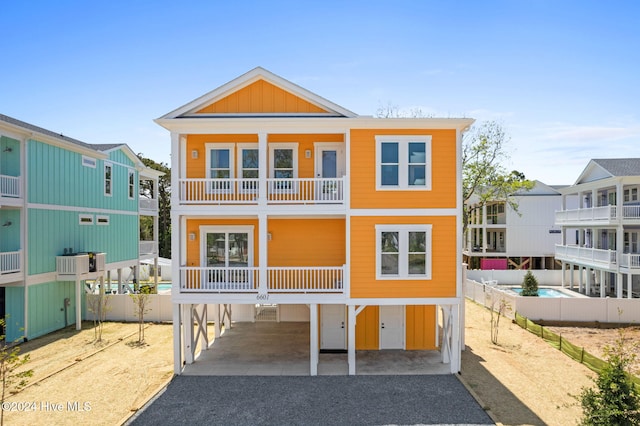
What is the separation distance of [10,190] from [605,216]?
105 feet

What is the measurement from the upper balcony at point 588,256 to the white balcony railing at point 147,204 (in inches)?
1153

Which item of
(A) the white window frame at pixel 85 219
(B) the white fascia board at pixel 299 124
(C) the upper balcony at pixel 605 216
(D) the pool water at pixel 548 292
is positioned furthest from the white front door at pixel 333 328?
(C) the upper balcony at pixel 605 216

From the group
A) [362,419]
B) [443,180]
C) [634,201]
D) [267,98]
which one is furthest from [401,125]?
[634,201]

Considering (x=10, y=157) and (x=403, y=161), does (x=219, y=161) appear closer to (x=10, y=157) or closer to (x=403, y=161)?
(x=403, y=161)

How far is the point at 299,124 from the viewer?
12.8 metres

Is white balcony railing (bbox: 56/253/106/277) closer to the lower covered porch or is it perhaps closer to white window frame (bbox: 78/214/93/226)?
white window frame (bbox: 78/214/93/226)

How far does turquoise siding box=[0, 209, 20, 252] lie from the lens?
53.6 feet

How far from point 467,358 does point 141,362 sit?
11.9 meters

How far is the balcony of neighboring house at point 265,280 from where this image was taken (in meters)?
12.9

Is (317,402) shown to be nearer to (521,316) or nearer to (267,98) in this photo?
(267,98)

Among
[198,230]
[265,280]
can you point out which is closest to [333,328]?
[265,280]

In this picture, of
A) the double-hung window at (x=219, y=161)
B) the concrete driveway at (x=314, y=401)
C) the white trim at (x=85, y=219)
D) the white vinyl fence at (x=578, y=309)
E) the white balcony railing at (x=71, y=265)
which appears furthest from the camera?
the white trim at (x=85, y=219)

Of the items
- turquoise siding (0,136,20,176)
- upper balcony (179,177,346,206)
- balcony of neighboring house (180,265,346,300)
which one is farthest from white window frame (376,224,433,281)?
turquoise siding (0,136,20,176)

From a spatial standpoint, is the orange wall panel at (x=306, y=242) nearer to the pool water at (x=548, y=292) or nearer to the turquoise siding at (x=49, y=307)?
the turquoise siding at (x=49, y=307)
